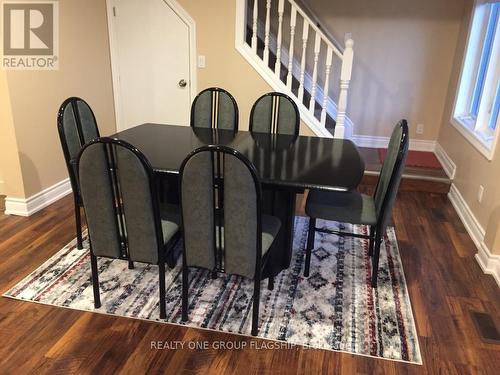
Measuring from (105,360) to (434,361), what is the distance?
5.07 ft

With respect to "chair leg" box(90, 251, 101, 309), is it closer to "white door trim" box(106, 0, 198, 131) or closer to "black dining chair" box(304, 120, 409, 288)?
"black dining chair" box(304, 120, 409, 288)

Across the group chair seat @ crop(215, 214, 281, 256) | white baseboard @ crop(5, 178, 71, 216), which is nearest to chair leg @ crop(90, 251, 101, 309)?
chair seat @ crop(215, 214, 281, 256)

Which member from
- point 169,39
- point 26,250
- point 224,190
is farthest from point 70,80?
point 224,190

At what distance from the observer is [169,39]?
13.3 feet

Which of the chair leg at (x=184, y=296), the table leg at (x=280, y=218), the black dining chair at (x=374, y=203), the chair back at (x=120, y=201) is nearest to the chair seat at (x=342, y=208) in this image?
the black dining chair at (x=374, y=203)

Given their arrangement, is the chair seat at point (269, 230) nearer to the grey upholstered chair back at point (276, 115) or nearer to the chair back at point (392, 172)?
the chair back at point (392, 172)

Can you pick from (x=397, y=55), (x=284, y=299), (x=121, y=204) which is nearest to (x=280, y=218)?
(x=284, y=299)

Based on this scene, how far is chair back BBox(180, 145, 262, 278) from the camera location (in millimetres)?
1639

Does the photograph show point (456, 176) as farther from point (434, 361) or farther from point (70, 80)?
point (70, 80)

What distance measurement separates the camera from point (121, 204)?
1.87m

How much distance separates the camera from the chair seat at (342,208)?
233 cm

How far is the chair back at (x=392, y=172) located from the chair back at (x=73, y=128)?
183 cm

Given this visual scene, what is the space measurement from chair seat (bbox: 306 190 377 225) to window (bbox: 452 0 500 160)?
131cm

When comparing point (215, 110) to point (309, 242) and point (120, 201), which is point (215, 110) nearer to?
point (309, 242)
